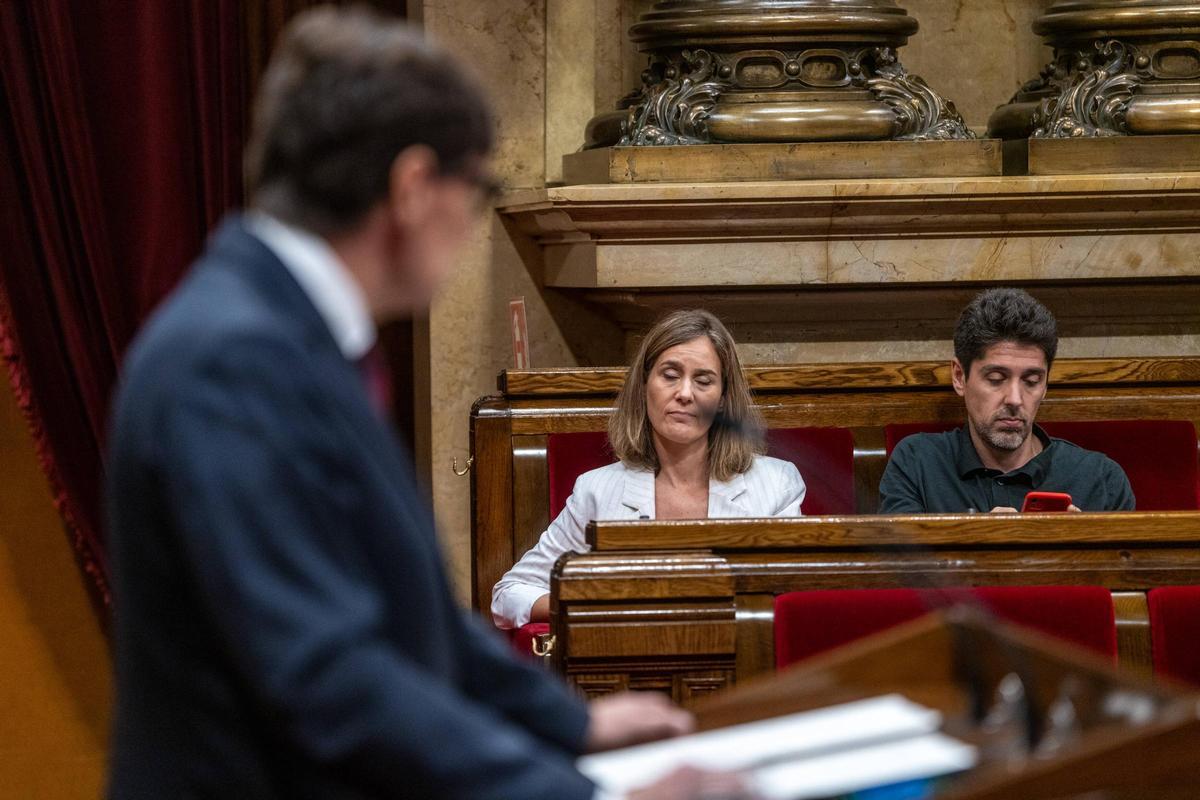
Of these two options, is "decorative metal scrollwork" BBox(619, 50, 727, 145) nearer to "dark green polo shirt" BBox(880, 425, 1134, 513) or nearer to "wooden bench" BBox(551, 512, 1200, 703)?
"dark green polo shirt" BBox(880, 425, 1134, 513)

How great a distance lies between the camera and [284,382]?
111 cm

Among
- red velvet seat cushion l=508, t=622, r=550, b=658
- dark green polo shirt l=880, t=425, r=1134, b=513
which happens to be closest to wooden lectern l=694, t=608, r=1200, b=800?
red velvet seat cushion l=508, t=622, r=550, b=658

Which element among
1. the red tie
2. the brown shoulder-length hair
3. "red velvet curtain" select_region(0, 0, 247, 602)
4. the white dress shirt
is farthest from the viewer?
"red velvet curtain" select_region(0, 0, 247, 602)

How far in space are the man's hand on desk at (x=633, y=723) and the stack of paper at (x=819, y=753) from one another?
1 cm

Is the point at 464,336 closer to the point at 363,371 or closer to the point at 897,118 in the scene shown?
the point at 897,118

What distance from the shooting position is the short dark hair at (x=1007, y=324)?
345 centimetres

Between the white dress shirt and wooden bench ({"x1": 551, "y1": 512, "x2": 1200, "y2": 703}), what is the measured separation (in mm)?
1077

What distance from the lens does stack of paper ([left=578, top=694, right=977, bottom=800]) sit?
115 centimetres

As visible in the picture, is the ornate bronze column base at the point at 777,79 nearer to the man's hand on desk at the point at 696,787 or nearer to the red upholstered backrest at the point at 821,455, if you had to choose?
the red upholstered backrest at the point at 821,455

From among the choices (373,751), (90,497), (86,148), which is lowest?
(90,497)

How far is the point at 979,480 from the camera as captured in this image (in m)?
3.54

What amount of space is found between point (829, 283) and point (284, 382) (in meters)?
3.33

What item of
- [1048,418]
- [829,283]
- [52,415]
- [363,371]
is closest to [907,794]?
[363,371]

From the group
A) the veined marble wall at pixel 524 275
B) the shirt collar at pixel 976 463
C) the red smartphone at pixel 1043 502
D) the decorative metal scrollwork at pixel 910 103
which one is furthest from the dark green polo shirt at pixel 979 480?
the decorative metal scrollwork at pixel 910 103
